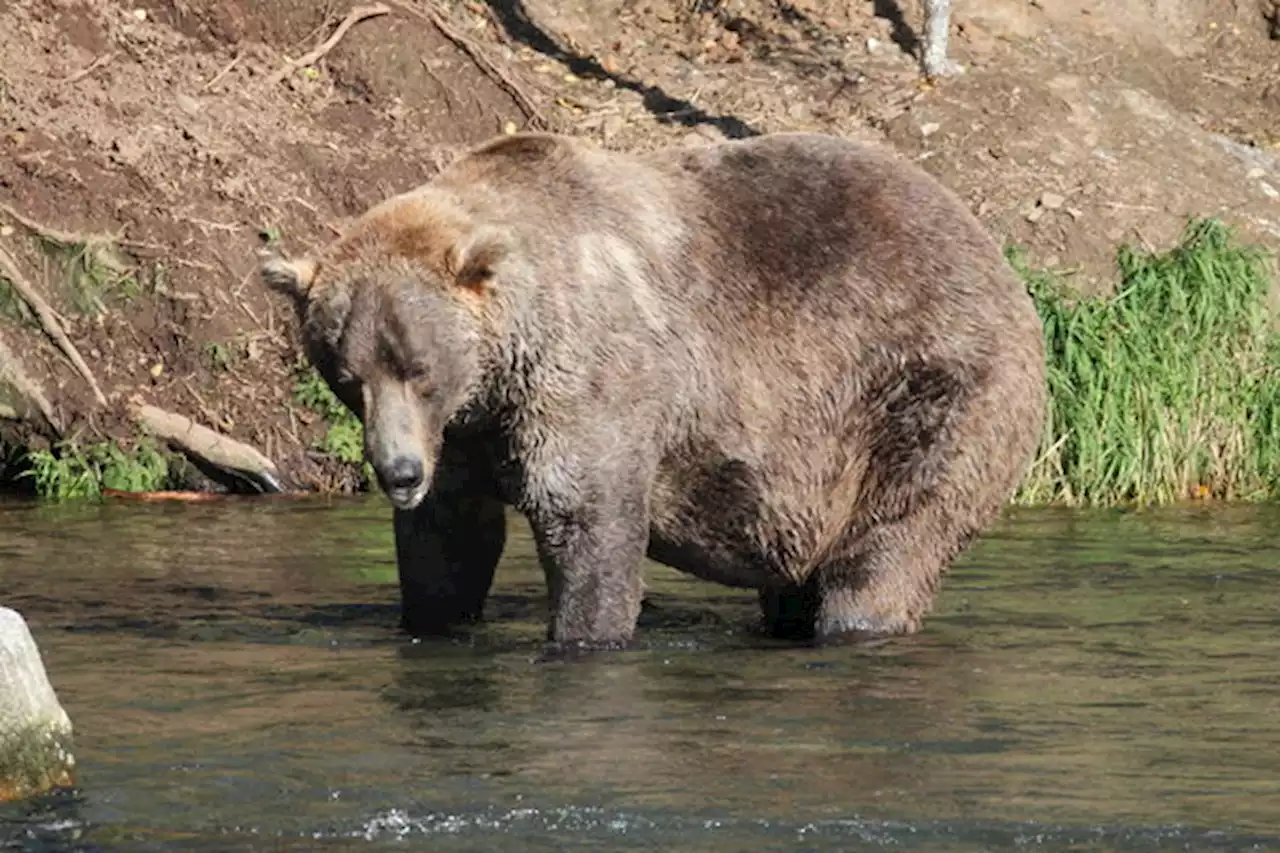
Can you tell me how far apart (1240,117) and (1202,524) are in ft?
17.3

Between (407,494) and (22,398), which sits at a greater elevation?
(407,494)

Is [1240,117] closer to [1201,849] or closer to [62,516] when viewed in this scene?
[62,516]

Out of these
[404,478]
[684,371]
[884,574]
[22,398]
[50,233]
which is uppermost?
[684,371]

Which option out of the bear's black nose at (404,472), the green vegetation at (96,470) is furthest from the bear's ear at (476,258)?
the green vegetation at (96,470)

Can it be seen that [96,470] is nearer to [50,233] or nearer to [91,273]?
[91,273]

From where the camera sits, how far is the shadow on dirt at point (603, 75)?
16781mm

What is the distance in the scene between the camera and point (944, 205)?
9625mm

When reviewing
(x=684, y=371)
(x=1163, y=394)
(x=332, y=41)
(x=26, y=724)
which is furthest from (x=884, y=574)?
(x=332, y=41)

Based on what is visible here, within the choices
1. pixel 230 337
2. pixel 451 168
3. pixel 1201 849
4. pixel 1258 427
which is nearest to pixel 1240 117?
pixel 1258 427

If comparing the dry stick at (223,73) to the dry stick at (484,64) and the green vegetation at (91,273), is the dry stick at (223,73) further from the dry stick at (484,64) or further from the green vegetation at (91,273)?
the green vegetation at (91,273)

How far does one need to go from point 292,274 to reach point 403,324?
1.34 feet

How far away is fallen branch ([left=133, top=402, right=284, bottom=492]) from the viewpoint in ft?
45.2

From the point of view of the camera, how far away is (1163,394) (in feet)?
45.1

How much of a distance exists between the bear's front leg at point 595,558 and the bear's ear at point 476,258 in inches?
29.5
